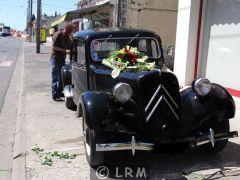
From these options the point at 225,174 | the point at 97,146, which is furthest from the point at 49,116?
the point at 225,174

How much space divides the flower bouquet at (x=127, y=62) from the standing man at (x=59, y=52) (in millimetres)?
3541

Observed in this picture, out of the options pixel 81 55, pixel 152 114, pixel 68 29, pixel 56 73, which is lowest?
pixel 56 73

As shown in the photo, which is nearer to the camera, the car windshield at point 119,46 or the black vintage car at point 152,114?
the black vintage car at point 152,114

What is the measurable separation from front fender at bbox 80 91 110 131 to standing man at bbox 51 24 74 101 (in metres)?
4.40

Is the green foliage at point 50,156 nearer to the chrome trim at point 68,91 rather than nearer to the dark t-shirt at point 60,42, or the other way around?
the chrome trim at point 68,91

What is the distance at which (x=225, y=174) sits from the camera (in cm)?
525

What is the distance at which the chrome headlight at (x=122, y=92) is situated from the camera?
17.1ft

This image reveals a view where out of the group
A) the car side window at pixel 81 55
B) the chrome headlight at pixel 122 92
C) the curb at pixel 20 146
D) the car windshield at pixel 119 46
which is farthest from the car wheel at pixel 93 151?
the car side window at pixel 81 55

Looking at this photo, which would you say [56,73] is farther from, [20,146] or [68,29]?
[20,146]

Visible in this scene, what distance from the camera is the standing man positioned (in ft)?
32.3

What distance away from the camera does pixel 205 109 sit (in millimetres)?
Answer: 5688

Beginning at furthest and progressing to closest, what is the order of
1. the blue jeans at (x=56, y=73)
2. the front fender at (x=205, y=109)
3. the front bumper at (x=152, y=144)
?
1. the blue jeans at (x=56, y=73)
2. the front fender at (x=205, y=109)
3. the front bumper at (x=152, y=144)

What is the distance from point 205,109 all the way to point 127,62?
1.23m

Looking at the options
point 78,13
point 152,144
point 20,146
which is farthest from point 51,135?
point 78,13
